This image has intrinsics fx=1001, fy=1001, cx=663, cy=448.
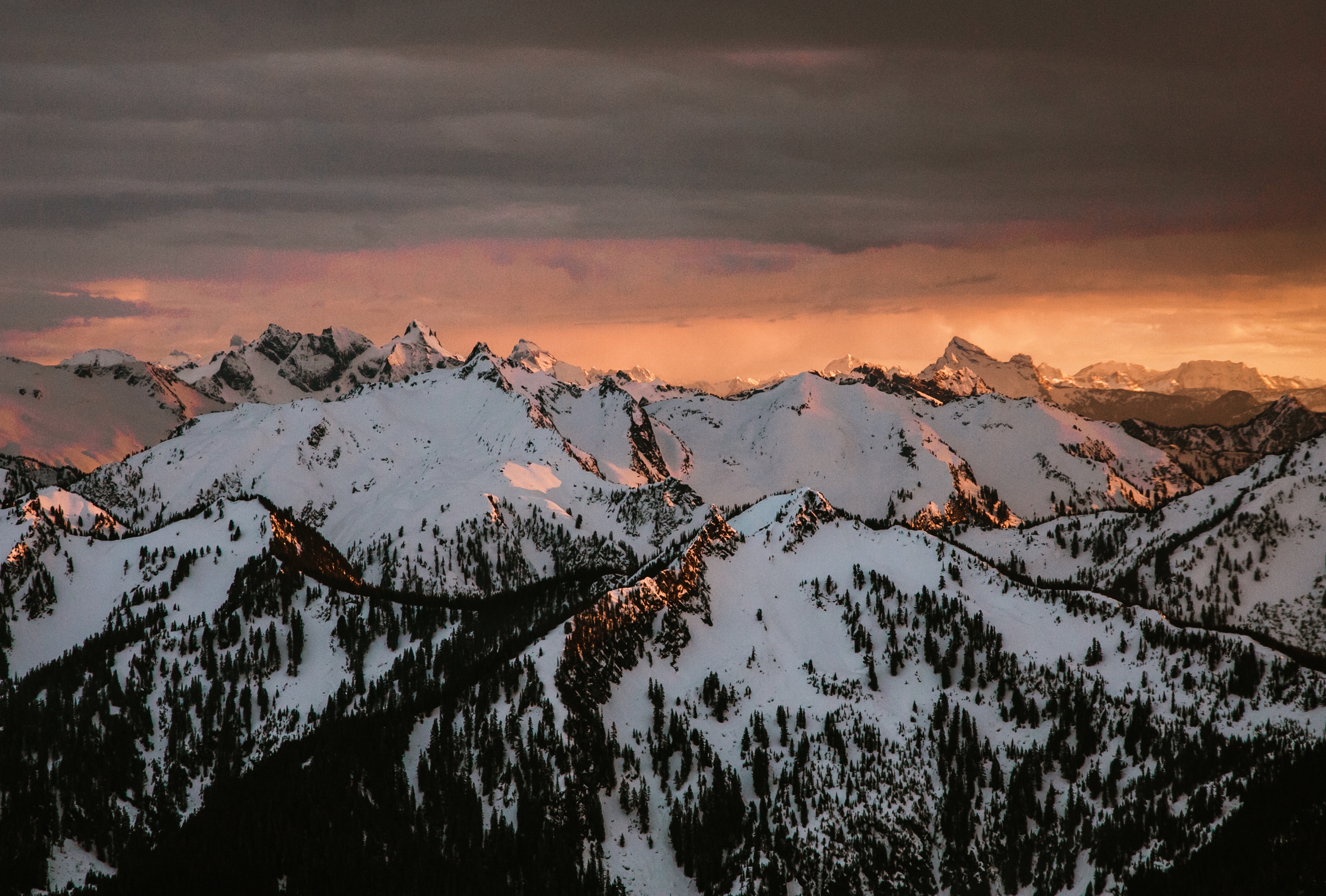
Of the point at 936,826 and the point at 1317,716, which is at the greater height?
the point at 1317,716

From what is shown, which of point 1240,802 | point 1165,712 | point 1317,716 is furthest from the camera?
point 1165,712

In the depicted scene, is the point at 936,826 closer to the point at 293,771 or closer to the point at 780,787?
the point at 780,787

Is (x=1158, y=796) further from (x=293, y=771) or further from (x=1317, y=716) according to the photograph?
(x=293, y=771)

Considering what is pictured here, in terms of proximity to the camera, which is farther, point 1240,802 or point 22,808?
point 22,808

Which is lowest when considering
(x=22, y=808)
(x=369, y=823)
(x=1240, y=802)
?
(x=22, y=808)

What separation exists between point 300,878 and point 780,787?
83.4 meters

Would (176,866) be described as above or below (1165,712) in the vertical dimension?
below

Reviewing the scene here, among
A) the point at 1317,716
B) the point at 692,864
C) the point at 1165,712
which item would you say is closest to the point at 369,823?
the point at 692,864

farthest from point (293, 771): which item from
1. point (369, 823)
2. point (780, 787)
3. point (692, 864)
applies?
point (780, 787)

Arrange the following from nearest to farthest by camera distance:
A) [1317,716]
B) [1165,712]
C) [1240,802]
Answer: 1. [1240,802]
2. [1317,716]
3. [1165,712]

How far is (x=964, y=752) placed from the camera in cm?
19250

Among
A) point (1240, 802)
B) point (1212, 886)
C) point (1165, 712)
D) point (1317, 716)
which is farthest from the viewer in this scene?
point (1165, 712)

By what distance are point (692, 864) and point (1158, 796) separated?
81.1 metres

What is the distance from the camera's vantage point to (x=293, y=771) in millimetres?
183750
